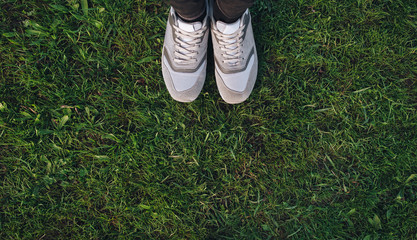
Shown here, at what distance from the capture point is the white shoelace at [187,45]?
1.64 meters

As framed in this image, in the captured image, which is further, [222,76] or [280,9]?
[280,9]

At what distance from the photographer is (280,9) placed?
1.93m

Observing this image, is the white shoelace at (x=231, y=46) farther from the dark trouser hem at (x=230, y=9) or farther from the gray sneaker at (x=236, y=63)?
the dark trouser hem at (x=230, y=9)

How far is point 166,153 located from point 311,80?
118 centimetres

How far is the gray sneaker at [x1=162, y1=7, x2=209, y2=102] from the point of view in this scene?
1707 millimetres

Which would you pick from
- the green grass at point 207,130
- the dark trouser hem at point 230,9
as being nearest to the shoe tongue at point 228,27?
the dark trouser hem at point 230,9

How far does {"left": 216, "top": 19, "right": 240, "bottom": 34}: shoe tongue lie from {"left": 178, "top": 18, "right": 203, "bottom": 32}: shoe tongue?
116 mm

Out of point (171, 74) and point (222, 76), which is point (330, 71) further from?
point (171, 74)

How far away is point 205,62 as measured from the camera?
1.83m

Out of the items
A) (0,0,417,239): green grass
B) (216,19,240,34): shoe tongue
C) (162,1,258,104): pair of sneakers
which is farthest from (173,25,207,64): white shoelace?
(0,0,417,239): green grass

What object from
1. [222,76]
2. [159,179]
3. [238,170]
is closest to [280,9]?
[222,76]

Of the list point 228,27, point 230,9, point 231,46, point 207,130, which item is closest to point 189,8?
point 230,9

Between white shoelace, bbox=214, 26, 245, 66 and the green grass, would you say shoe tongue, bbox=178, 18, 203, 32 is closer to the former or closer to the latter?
white shoelace, bbox=214, 26, 245, 66

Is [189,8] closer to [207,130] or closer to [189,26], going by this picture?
[189,26]
